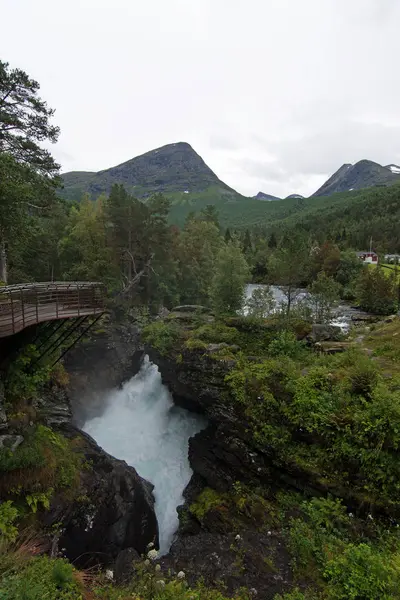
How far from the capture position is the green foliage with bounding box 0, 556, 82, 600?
201 inches

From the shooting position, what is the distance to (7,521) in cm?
796

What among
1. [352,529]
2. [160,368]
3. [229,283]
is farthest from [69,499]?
[229,283]

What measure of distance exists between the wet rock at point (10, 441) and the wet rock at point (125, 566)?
192 inches

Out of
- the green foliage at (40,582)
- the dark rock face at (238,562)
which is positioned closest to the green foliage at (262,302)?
→ the dark rock face at (238,562)

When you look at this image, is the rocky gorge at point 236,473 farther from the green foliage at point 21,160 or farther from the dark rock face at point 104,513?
the green foliage at point 21,160

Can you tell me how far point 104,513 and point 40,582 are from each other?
20.4ft

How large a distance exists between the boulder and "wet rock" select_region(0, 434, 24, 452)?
45.4ft

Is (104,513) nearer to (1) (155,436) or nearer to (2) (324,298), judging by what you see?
(1) (155,436)

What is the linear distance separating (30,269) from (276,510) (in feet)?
105

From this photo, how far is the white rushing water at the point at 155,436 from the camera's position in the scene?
13.9 meters

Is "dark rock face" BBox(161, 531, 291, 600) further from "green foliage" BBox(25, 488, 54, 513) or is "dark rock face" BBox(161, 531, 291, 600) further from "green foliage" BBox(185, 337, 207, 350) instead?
"green foliage" BBox(185, 337, 207, 350)

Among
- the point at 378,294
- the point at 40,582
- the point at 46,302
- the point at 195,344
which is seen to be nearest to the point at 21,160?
the point at 46,302

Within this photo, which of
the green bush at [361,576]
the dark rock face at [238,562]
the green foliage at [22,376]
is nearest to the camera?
the green bush at [361,576]

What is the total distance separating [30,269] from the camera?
32312 millimetres
